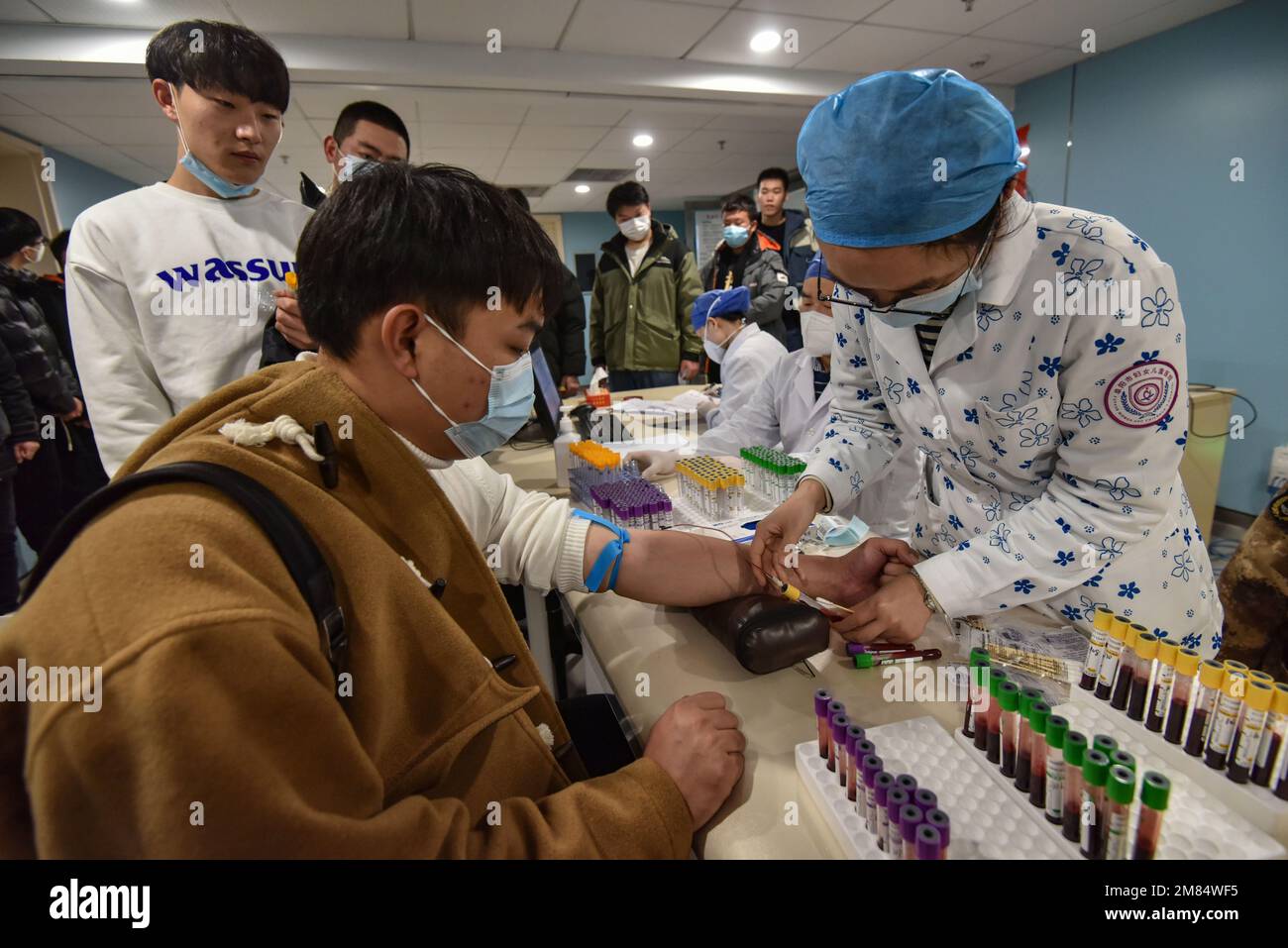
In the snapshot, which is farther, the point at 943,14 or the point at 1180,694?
the point at 943,14

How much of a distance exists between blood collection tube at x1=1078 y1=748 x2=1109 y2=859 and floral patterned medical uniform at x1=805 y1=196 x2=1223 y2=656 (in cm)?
39

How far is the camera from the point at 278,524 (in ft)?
2.07

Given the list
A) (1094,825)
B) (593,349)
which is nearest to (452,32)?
(593,349)

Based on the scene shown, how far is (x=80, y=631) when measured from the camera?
0.50 metres

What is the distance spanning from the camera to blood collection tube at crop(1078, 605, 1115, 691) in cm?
87

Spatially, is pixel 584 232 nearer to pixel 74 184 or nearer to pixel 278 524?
pixel 74 184

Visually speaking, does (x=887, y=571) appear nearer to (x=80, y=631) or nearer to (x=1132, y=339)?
(x=1132, y=339)

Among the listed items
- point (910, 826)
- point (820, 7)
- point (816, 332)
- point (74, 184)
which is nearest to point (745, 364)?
point (816, 332)

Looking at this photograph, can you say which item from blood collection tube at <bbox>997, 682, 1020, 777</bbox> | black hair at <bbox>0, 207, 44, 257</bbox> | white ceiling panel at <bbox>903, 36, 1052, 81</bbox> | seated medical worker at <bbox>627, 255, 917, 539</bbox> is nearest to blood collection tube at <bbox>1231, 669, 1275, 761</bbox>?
blood collection tube at <bbox>997, 682, 1020, 777</bbox>

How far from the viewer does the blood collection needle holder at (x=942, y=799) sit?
688mm

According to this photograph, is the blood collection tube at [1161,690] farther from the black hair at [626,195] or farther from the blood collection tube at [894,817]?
the black hair at [626,195]

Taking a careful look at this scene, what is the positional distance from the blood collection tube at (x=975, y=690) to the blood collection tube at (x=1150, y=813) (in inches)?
7.8

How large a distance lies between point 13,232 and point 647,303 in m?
3.74
